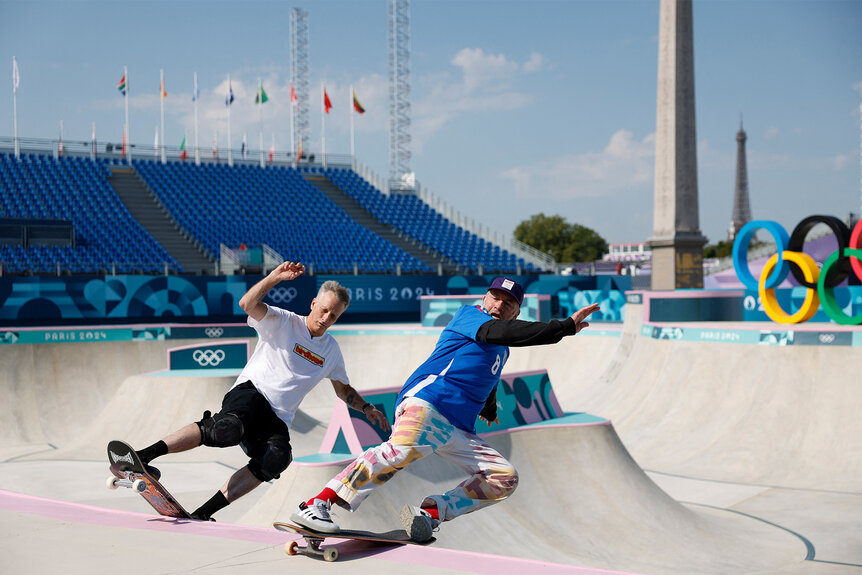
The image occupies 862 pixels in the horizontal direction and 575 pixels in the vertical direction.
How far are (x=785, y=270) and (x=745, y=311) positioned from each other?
297cm

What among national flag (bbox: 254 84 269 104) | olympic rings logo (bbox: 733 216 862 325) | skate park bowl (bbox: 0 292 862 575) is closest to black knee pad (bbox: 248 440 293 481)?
skate park bowl (bbox: 0 292 862 575)

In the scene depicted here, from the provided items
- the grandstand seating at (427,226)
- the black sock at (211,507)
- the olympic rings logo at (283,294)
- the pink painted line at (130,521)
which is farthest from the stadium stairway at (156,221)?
the black sock at (211,507)

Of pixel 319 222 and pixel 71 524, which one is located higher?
pixel 319 222

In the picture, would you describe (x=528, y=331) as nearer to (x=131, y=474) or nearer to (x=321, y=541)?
(x=321, y=541)

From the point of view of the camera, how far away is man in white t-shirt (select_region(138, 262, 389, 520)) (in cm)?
542

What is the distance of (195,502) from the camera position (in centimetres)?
1134

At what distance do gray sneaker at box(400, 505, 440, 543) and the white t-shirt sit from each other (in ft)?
4.14

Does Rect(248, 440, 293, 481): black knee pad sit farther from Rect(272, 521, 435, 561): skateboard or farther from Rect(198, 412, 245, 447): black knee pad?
Rect(272, 521, 435, 561): skateboard

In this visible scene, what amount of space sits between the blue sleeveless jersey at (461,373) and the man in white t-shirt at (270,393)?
0.92 metres

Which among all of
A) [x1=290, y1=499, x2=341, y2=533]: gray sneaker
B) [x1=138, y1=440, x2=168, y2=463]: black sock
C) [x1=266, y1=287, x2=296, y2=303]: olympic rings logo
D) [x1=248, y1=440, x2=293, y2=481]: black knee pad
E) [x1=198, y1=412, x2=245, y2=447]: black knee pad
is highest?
[x1=266, y1=287, x2=296, y2=303]: olympic rings logo

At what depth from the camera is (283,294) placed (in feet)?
96.4

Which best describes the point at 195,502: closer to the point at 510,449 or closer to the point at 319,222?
the point at 510,449

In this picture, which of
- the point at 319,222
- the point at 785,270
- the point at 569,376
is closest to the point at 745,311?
the point at 785,270

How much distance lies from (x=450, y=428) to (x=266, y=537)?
135 centimetres
